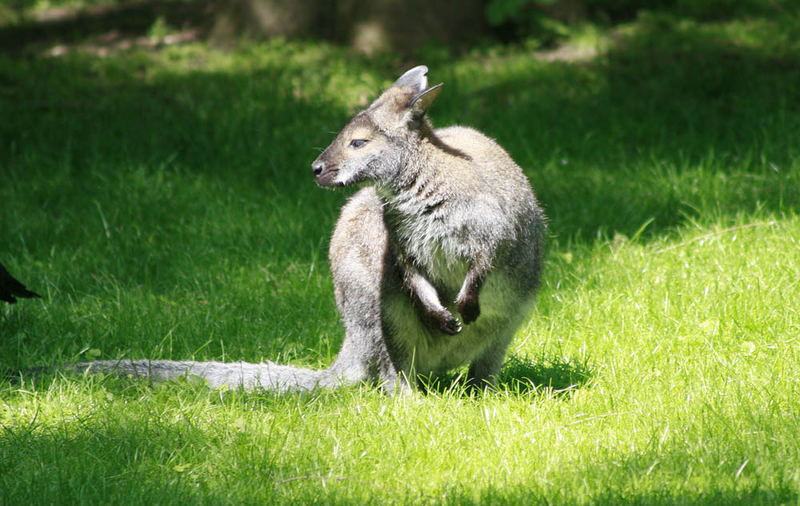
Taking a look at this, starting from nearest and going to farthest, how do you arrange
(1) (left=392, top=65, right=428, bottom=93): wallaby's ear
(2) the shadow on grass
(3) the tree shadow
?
(1) (left=392, top=65, right=428, bottom=93): wallaby's ear → (2) the shadow on grass → (3) the tree shadow

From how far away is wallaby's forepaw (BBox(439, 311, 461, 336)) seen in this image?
3939 millimetres

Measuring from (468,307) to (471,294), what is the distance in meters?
0.06

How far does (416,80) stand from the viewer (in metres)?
4.06

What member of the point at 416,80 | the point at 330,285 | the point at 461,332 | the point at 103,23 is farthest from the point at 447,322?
the point at 103,23

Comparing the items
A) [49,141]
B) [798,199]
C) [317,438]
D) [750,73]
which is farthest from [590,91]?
[317,438]

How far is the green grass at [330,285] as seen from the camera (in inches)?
134

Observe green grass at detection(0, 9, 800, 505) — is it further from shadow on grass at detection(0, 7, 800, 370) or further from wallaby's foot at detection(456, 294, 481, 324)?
wallaby's foot at detection(456, 294, 481, 324)

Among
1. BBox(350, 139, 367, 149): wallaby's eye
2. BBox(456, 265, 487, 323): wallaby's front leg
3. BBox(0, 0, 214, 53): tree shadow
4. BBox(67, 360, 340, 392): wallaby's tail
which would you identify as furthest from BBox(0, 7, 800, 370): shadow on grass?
BBox(350, 139, 367, 149): wallaby's eye

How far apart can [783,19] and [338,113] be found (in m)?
4.62

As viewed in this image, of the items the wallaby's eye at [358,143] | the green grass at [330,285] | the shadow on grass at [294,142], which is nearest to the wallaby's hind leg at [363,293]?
the green grass at [330,285]

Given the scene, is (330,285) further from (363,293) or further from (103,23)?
(103,23)

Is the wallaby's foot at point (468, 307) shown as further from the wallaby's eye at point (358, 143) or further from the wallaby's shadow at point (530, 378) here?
the wallaby's eye at point (358, 143)

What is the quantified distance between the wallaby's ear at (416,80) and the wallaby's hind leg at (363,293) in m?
0.52

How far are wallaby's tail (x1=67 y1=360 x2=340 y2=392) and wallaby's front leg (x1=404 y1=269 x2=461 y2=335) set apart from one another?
1.99ft
